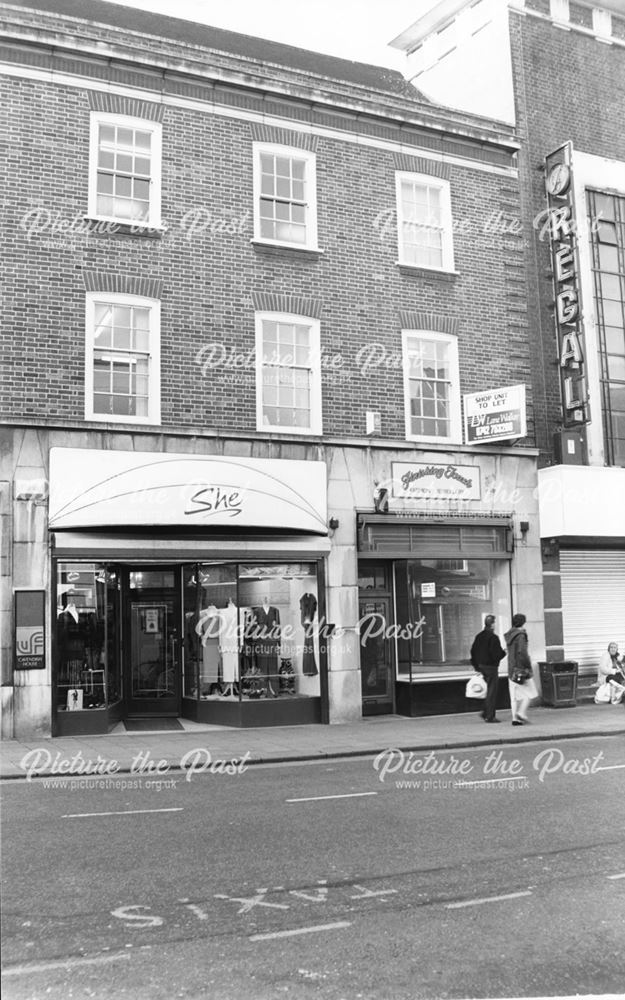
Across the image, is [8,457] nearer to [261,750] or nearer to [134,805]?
[261,750]

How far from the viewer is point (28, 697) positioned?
14.3 m

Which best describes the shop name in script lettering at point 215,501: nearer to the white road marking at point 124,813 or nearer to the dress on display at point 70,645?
the dress on display at point 70,645

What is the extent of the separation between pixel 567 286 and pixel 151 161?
8.63 meters

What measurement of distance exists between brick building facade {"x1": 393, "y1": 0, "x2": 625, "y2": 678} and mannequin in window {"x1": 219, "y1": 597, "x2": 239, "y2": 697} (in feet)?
21.5

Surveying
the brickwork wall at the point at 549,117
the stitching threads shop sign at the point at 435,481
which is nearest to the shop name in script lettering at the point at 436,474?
the stitching threads shop sign at the point at 435,481

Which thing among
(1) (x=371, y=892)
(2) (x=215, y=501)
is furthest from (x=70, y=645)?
(1) (x=371, y=892)

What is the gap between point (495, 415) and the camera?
58.0ft

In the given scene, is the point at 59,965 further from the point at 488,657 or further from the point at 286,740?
the point at 488,657

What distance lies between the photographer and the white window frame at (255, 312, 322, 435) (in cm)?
1647

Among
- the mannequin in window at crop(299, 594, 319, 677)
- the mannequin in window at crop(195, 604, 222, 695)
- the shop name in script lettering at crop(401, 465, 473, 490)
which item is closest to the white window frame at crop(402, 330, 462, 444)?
the shop name in script lettering at crop(401, 465, 473, 490)

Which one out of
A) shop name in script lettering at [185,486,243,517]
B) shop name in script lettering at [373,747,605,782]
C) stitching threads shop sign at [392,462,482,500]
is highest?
stitching threads shop sign at [392,462,482,500]

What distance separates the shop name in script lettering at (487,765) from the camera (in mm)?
11030

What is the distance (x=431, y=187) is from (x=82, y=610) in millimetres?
10708

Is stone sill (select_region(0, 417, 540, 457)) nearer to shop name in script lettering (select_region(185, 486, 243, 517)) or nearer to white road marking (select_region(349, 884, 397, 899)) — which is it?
shop name in script lettering (select_region(185, 486, 243, 517))
